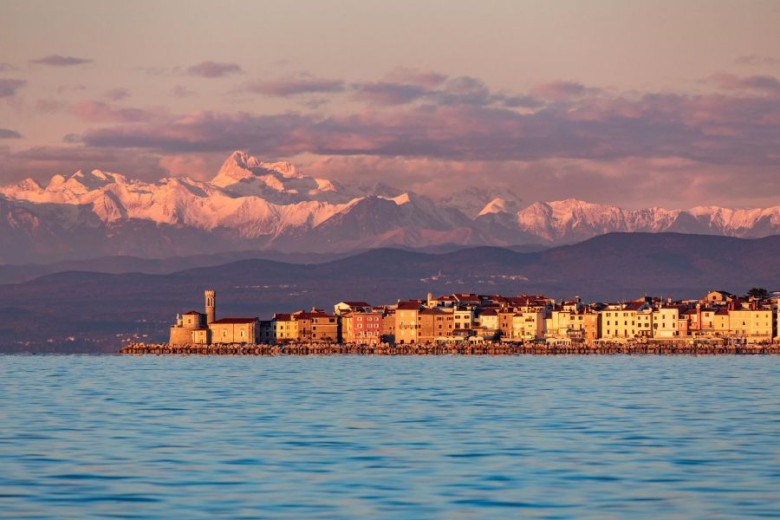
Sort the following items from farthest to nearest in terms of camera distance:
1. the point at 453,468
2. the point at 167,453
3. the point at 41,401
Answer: the point at 41,401, the point at 167,453, the point at 453,468

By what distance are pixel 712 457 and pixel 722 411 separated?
20799 millimetres

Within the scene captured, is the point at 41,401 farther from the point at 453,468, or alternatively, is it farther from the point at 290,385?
the point at 453,468

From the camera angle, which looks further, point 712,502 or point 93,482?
point 93,482

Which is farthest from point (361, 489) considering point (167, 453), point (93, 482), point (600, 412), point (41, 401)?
point (41, 401)

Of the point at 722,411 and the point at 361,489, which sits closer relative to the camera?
the point at 361,489

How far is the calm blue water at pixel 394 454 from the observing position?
3959 cm

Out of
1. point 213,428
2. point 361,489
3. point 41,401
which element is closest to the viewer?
point 361,489

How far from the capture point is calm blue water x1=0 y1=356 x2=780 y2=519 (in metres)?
39.6

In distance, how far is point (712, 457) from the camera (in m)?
49.5

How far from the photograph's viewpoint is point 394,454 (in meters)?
50.9

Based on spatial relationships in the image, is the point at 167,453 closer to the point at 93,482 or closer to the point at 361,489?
the point at 93,482

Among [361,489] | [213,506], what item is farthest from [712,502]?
[213,506]

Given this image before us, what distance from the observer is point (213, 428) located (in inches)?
2422

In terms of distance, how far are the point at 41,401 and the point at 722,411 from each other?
35.6 m
